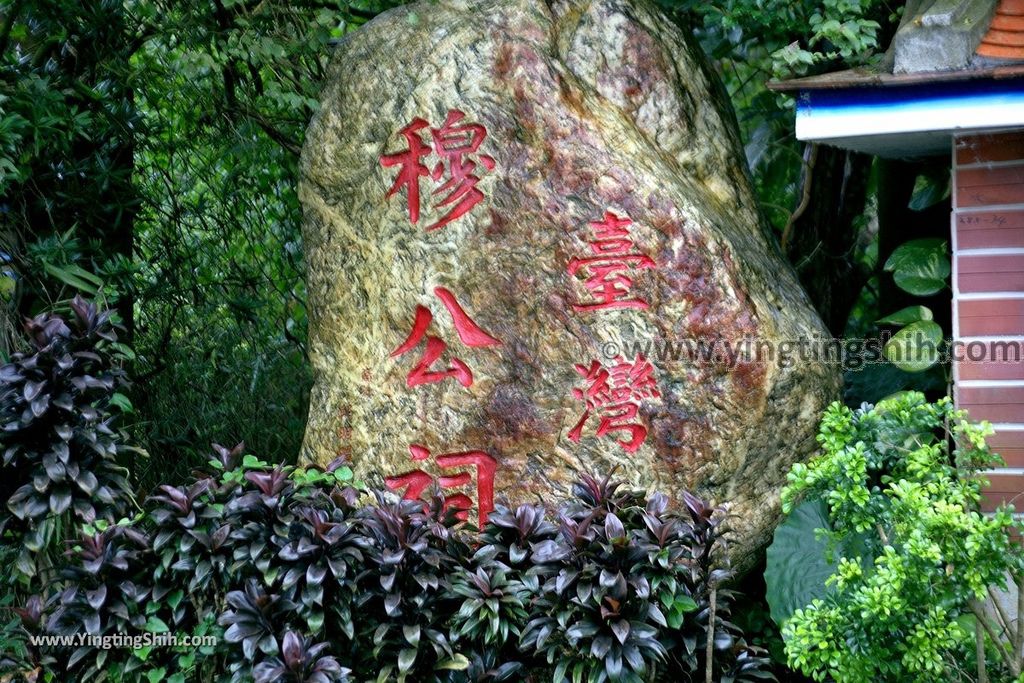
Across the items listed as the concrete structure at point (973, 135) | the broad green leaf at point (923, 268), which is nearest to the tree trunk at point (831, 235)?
the broad green leaf at point (923, 268)

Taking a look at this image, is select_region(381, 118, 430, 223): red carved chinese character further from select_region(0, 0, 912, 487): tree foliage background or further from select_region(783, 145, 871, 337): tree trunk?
select_region(783, 145, 871, 337): tree trunk

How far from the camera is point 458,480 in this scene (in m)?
3.91

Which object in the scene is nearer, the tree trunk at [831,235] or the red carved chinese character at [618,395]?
the red carved chinese character at [618,395]

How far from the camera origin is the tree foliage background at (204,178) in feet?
14.5

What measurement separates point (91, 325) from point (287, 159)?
1886mm

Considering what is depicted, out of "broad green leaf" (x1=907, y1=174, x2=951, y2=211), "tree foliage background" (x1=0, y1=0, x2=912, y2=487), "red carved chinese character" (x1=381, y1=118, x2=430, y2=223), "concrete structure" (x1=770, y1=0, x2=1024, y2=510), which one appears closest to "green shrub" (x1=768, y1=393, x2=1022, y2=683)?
"concrete structure" (x1=770, y1=0, x2=1024, y2=510)

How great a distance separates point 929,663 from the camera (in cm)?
293

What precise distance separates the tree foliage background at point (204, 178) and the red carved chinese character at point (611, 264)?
0.99 meters

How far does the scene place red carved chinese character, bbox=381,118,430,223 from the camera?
401cm

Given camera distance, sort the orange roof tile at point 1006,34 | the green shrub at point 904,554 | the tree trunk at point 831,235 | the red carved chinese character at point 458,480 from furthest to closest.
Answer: the tree trunk at point 831,235, the red carved chinese character at point 458,480, the orange roof tile at point 1006,34, the green shrub at point 904,554

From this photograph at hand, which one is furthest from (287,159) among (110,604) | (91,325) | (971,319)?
(971,319)

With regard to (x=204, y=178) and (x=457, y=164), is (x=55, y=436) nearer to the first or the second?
(x=457, y=164)

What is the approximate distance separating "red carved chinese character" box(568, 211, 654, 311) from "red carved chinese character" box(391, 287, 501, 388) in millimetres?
395

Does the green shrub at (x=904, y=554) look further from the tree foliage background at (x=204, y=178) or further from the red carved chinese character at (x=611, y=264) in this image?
the tree foliage background at (x=204, y=178)
